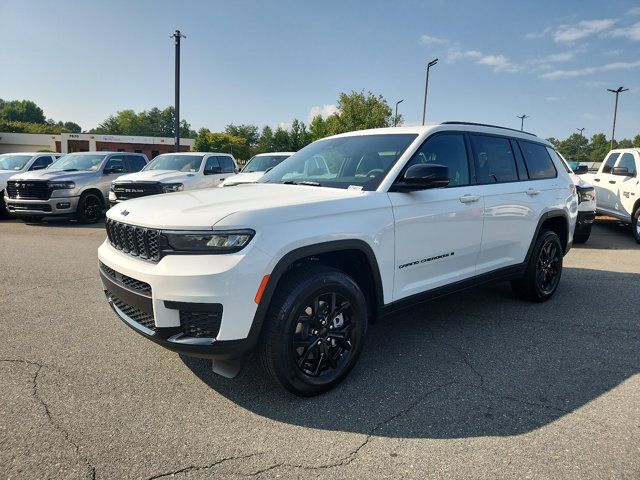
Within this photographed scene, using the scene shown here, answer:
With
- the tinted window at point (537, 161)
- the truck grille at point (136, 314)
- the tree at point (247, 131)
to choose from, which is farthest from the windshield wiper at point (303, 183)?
the tree at point (247, 131)

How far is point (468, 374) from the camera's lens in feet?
11.0

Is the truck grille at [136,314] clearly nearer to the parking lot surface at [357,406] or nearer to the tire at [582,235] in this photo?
the parking lot surface at [357,406]

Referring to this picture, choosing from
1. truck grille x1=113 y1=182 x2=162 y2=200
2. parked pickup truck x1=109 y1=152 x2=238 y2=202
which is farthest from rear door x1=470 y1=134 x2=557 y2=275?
truck grille x1=113 y1=182 x2=162 y2=200

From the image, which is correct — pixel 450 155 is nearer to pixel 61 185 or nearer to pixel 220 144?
pixel 61 185

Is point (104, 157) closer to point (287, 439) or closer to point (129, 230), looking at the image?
point (129, 230)

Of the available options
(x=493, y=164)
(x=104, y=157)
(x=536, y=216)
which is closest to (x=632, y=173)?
(x=536, y=216)

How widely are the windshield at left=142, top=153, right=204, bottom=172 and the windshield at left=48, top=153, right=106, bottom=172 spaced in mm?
1467

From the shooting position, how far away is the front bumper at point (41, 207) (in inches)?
425

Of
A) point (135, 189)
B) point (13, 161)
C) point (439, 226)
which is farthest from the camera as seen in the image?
point (13, 161)

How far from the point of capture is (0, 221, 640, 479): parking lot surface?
236 centimetres

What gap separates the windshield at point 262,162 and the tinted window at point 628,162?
7800 millimetres

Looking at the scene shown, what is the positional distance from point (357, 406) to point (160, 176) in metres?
9.20

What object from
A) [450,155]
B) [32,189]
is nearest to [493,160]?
[450,155]

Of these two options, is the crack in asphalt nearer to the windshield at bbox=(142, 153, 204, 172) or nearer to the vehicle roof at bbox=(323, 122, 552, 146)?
the vehicle roof at bbox=(323, 122, 552, 146)
